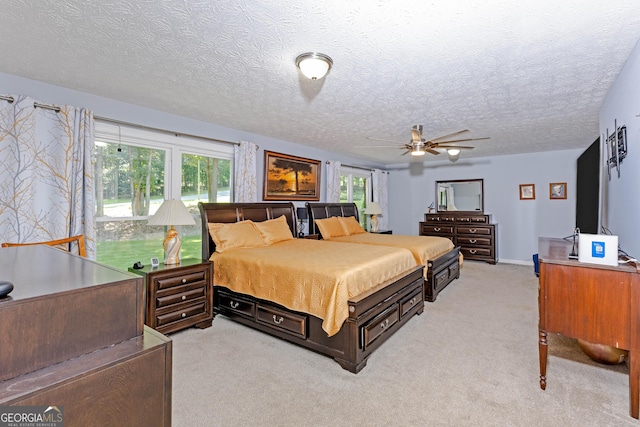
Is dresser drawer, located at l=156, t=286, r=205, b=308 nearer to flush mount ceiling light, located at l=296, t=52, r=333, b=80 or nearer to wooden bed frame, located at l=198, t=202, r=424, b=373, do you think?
wooden bed frame, located at l=198, t=202, r=424, b=373

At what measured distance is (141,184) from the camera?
3662mm

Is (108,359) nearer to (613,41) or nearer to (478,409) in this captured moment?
(478,409)

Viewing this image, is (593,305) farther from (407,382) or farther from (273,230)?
(273,230)

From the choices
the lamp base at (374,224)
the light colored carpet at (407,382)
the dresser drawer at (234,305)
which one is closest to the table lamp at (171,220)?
the dresser drawer at (234,305)

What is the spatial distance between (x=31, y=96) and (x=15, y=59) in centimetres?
52

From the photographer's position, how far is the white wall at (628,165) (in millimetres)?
2180

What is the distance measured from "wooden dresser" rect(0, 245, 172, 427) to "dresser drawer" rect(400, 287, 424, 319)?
2.56m

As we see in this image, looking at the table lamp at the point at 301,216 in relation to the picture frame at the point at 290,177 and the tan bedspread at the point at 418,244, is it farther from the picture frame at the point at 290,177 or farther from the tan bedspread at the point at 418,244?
the tan bedspread at the point at 418,244

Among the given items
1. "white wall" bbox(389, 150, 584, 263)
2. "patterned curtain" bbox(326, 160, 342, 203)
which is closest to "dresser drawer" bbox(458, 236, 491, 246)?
"white wall" bbox(389, 150, 584, 263)

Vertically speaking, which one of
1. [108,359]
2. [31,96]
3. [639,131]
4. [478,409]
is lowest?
[478,409]

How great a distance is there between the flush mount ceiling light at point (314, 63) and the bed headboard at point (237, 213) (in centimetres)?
229

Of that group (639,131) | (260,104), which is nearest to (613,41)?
→ (639,131)

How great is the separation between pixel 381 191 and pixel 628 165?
5.55 meters

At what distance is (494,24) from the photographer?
1.92 m
